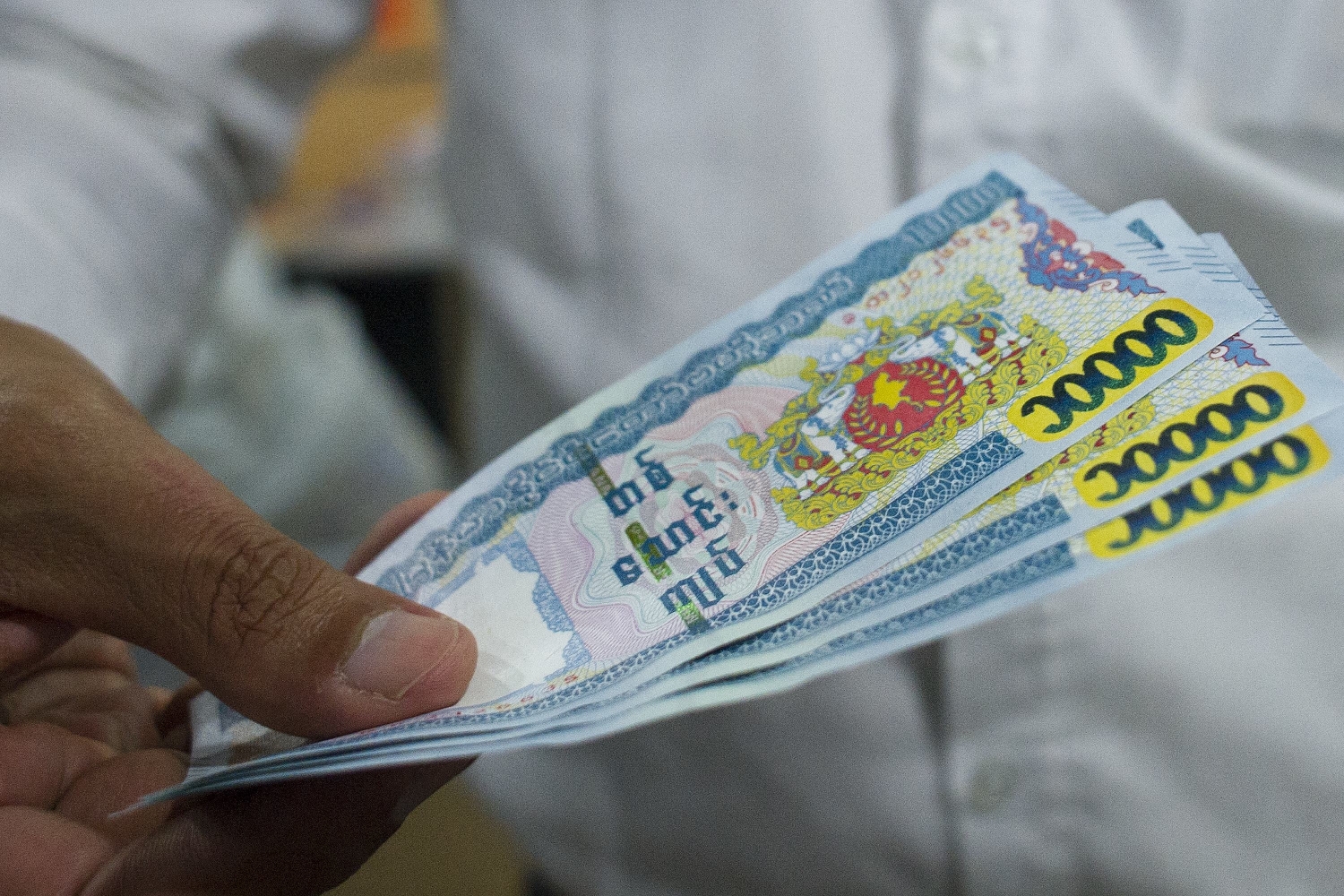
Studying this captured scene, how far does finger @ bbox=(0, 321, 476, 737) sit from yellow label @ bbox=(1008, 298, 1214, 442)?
0.84ft

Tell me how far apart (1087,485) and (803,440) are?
0.42 ft

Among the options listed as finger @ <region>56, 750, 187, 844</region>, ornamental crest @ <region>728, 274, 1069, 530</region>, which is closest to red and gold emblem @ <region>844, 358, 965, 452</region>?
ornamental crest @ <region>728, 274, 1069, 530</region>

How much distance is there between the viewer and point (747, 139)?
0.64 m

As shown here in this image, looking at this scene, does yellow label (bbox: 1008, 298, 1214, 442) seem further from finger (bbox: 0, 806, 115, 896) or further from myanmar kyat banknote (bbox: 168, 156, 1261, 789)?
finger (bbox: 0, 806, 115, 896)

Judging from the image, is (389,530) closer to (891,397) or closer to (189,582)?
(189,582)

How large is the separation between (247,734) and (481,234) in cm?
45

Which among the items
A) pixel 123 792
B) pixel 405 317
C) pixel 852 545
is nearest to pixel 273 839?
pixel 123 792

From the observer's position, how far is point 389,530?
1.58 feet

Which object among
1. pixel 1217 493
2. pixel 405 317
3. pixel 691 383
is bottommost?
pixel 1217 493

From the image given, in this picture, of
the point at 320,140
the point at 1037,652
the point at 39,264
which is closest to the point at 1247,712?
the point at 1037,652

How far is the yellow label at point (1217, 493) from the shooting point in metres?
0.33

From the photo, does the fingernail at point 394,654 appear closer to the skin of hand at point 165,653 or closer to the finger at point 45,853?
the skin of hand at point 165,653

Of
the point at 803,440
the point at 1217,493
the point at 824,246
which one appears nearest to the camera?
the point at 1217,493

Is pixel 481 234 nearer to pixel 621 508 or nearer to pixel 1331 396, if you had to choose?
pixel 621 508
